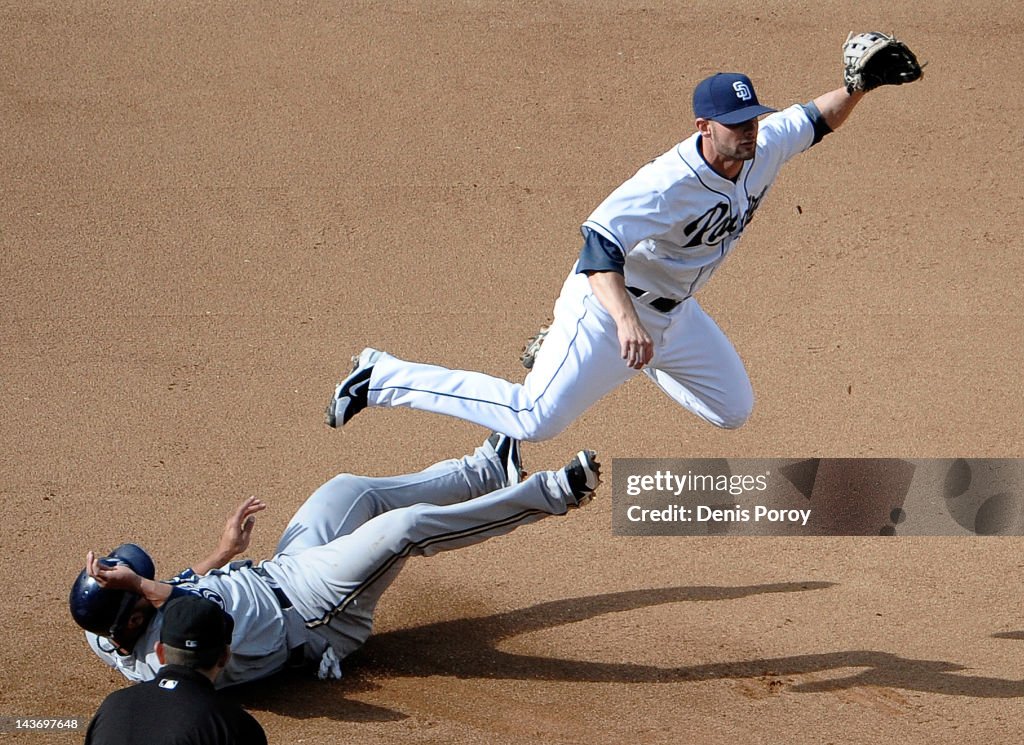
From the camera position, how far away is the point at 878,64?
517 centimetres

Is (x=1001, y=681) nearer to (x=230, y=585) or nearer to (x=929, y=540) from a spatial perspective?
(x=929, y=540)

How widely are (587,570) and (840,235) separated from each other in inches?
133

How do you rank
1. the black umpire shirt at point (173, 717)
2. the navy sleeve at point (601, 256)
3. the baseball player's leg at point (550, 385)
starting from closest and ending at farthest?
the black umpire shirt at point (173, 717), the navy sleeve at point (601, 256), the baseball player's leg at point (550, 385)

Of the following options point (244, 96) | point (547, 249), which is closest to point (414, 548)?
point (547, 249)

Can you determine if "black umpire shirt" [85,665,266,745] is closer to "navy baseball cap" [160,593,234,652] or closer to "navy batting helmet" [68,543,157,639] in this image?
"navy baseball cap" [160,593,234,652]

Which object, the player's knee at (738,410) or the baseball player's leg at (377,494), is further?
the player's knee at (738,410)

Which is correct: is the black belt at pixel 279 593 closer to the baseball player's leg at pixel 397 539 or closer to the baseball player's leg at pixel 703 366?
the baseball player's leg at pixel 397 539

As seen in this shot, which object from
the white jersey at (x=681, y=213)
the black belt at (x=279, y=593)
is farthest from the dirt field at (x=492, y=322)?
the white jersey at (x=681, y=213)

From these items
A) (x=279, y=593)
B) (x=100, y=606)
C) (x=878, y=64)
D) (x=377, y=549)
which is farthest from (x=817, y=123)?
(x=100, y=606)

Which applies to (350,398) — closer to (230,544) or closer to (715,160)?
(230,544)

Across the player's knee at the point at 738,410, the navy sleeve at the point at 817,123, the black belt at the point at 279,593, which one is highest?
the navy sleeve at the point at 817,123

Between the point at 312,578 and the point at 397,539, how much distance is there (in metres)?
0.37

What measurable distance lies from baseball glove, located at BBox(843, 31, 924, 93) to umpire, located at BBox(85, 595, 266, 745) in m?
3.46

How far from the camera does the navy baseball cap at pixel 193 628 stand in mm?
3129
